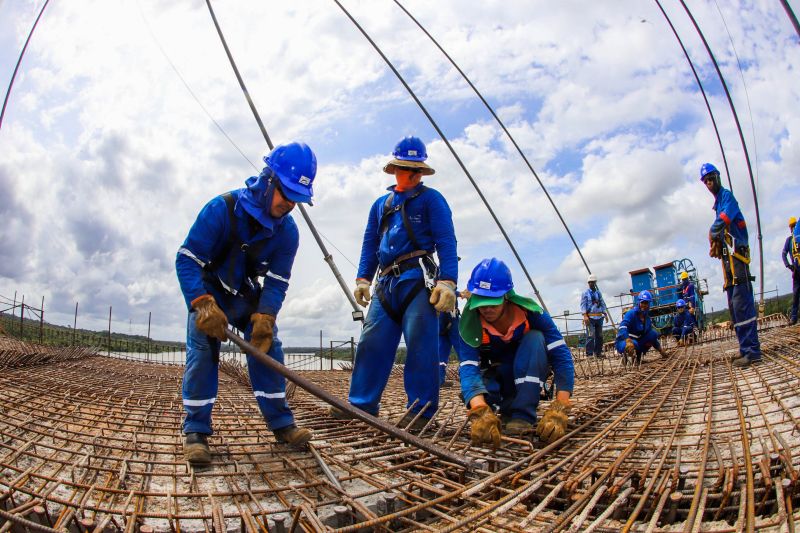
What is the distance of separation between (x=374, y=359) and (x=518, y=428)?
887 millimetres

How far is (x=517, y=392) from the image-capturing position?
293 cm

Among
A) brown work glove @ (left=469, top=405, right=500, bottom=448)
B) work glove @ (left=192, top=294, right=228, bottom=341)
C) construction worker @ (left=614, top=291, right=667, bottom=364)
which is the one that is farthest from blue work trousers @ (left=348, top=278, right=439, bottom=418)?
construction worker @ (left=614, top=291, right=667, bottom=364)

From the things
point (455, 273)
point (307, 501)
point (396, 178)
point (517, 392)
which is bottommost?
point (307, 501)

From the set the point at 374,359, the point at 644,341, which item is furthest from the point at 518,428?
the point at 644,341

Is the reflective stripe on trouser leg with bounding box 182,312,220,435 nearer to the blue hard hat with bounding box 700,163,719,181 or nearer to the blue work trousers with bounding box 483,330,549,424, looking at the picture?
the blue work trousers with bounding box 483,330,549,424

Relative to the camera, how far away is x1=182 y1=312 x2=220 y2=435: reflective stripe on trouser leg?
2367 mm

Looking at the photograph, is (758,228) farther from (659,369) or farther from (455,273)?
(455,273)

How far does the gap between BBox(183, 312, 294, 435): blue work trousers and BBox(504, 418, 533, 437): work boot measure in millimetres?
1098

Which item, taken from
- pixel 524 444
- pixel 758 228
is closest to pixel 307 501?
pixel 524 444

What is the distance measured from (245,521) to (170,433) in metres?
1.45

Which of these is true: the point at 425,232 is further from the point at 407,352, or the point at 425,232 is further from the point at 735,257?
the point at 735,257

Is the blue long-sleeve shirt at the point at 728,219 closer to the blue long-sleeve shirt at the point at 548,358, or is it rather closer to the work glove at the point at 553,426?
the blue long-sleeve shirt at the point at 548,358

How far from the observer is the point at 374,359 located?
10.4 ft

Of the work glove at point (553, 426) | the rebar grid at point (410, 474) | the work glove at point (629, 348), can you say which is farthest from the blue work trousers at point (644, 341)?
the work glove at point (553, 426)
